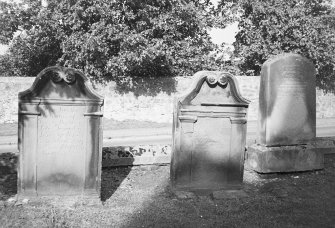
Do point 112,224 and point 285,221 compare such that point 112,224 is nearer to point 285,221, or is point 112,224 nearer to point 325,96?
point 285,221

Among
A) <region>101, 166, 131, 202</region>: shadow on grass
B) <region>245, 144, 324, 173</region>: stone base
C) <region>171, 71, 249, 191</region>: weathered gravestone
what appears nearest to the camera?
<region>101, 166, 131, 202</region>: shadow on grass

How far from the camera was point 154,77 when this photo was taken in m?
18.5

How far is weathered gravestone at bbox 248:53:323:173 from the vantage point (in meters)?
7.47

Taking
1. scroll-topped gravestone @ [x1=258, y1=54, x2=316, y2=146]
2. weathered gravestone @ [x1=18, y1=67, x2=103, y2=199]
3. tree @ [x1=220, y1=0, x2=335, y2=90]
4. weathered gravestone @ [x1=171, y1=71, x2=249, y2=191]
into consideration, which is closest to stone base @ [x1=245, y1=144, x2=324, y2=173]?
scroll-topped gravestone @ [x1=258, y1=54, x2=316, y2=146]

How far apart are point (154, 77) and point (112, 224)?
14.2m

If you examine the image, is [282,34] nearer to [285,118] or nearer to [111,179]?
[285,118]

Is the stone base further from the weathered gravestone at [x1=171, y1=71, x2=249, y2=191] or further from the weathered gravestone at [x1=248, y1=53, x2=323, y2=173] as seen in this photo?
the weathered gravestone at [x1=171, y1=71, x2=249, y2=191]

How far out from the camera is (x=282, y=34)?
19672 mm

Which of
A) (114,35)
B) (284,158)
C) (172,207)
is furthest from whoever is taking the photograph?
(114,35)

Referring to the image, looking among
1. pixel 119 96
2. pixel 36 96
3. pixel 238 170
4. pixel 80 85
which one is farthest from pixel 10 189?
pixel 119 96

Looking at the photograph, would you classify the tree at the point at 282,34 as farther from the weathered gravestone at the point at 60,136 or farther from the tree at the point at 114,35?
the weathered gravestone at the point at 60,136

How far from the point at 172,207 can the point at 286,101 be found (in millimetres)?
3703

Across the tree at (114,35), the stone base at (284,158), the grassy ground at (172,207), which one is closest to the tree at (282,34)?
the tree at (114,35)

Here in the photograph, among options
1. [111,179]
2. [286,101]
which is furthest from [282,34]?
[111,179]
